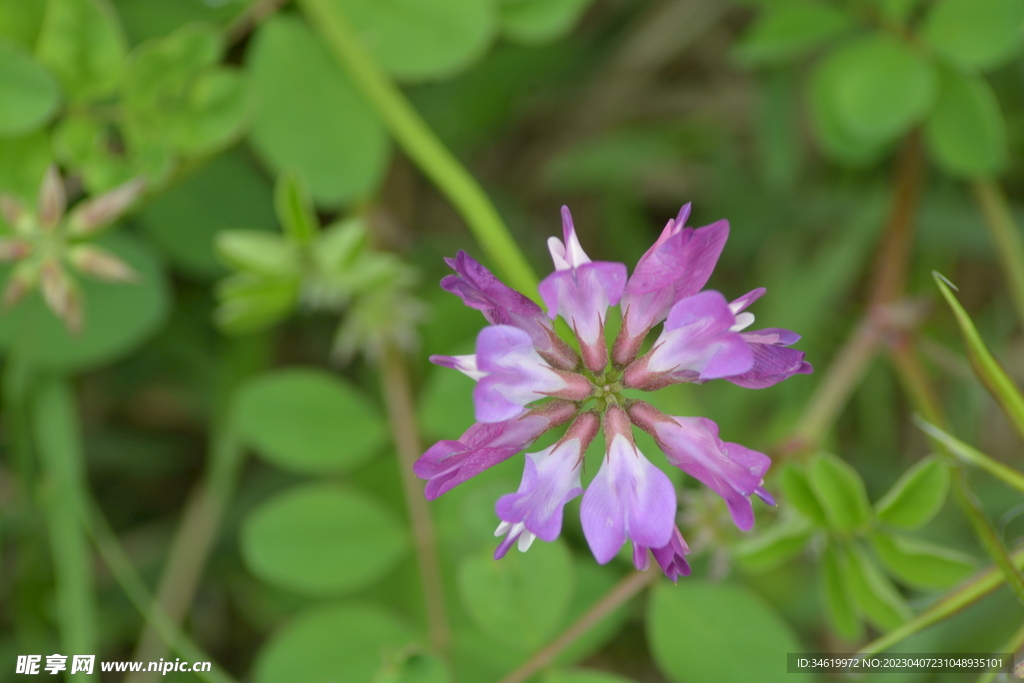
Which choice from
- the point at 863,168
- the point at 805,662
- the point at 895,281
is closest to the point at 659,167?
the point at 863,168

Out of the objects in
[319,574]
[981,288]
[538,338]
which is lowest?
[981,288]

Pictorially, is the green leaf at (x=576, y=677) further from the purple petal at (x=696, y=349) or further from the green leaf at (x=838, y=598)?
the purple petal at (x=696, y=349)

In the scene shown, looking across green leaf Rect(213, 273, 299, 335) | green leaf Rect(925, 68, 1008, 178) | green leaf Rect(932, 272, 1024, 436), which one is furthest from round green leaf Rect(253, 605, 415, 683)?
green leaf Rect(925, 68, 1008, 178)

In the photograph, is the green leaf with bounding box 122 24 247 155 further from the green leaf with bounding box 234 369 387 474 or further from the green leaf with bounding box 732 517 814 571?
the green leaf with bounding box 732 517 814 571

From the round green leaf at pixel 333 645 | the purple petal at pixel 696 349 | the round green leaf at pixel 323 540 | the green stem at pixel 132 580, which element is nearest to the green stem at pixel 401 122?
the purple petal at pixel 696 349

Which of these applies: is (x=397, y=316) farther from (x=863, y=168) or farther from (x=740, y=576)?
(x=863, y=168)

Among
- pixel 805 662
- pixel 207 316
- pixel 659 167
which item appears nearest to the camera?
pixel 805 662
